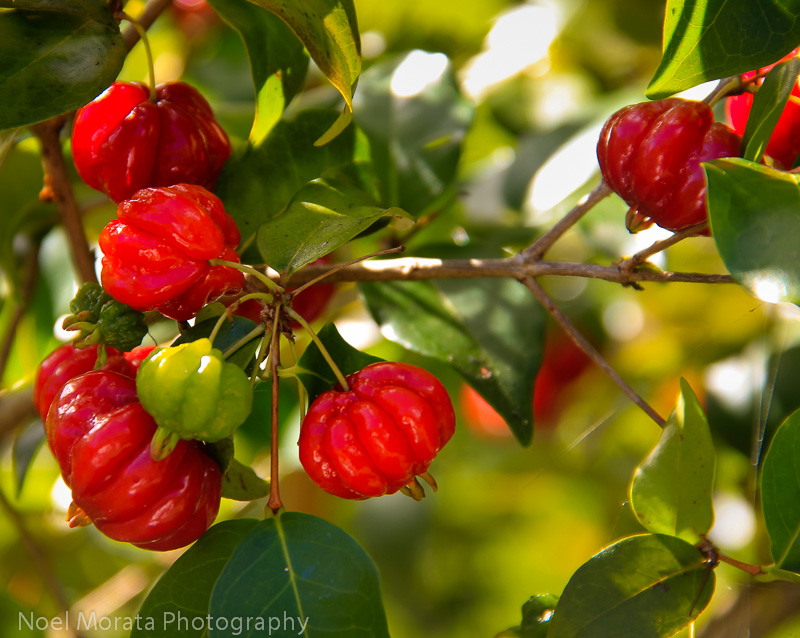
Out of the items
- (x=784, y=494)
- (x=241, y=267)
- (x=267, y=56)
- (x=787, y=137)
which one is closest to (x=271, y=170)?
(x=267, y=56)

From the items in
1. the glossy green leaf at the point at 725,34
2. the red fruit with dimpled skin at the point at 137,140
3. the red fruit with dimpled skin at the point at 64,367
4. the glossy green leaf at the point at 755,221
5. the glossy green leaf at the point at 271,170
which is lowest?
the red fruit with dimpled skin at the point at 64,367

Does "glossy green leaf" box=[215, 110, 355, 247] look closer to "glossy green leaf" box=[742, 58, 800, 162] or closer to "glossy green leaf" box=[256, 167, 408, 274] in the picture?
"glossy green leaf" box=[256, 167, 408, 274]

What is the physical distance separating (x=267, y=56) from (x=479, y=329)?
457mm

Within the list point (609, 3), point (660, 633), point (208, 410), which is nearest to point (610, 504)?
point (660, 633)

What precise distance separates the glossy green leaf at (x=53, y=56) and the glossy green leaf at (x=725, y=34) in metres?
0.55

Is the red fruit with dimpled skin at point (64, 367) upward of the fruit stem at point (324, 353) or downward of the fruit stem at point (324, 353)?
downward

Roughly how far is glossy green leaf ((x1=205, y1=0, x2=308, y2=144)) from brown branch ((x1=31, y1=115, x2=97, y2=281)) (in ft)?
0.84

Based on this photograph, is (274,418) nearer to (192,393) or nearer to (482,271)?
(192,393)

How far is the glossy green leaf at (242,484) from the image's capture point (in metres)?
0.81

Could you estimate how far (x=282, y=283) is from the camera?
0.72 m

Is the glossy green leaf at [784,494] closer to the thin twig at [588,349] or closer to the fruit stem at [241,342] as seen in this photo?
the thin twig at [588,349]

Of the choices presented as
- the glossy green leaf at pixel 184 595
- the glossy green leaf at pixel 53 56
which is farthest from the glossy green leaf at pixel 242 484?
the glossy green leaf at pixel 53 56

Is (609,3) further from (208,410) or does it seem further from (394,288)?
(208,410)

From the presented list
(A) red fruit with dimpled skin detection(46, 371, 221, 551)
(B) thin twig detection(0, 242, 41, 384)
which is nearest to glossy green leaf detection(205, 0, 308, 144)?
(A) red fruit with dimpled skin detection(46, 371, 221, 551)
